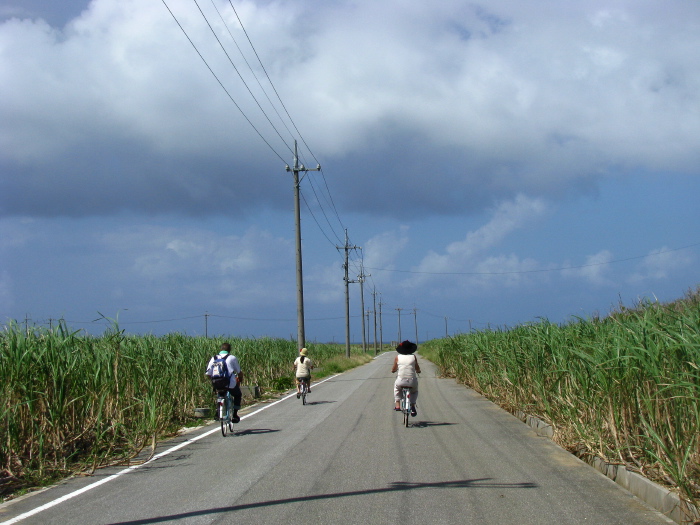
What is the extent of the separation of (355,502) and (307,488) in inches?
38.3

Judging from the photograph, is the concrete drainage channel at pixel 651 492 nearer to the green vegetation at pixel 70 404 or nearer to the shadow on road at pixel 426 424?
the shadow on road at pixel 426 424

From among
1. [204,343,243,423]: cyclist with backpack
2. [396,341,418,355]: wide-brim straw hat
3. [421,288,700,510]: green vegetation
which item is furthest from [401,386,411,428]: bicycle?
[204,343,243,423]: cyclist with backpack

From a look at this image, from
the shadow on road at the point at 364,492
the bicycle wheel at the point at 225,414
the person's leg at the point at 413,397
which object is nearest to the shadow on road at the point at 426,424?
the person's leg at the point at 413,397

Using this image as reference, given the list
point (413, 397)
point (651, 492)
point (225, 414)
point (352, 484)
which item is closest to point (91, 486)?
point (352, 484)

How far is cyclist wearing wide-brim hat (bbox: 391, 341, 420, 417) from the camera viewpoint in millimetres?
14664

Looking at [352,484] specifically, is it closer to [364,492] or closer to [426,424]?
[364,492]

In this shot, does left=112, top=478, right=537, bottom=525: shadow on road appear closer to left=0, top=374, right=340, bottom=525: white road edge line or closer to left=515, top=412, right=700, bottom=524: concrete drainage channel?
left=515, top=412, right=700, bottom=524: concrete drainage channel

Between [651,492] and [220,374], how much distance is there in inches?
364

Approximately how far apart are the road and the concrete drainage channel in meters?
0.13

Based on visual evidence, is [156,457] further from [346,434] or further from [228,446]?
[346,434]

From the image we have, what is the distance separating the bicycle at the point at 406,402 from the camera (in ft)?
46.7

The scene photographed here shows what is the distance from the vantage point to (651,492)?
7211 millimetres

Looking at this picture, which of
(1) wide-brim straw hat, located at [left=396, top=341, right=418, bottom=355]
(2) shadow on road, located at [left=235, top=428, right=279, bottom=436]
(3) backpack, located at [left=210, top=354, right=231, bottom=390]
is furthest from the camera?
(1) wide-brim straw hat, located at [left=396, top=341, right=418, bottom=355]

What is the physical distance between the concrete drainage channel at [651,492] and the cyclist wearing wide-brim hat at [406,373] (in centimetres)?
537
